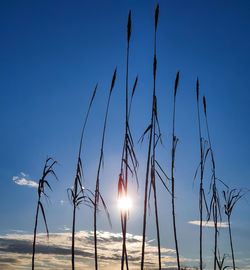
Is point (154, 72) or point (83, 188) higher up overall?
point (154, 72)

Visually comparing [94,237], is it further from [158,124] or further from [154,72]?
[154,72]

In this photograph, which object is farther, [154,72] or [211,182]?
[211,182]

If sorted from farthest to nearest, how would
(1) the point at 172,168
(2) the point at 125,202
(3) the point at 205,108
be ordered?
(3) the point at 205,108 → (1) the point at 172,168 → (2) the point at 125,202

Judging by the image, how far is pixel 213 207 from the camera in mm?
4711

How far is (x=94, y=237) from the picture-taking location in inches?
157

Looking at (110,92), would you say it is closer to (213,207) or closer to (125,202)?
(125,202)

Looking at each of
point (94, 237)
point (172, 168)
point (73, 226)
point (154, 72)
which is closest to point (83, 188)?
point (73, 226)

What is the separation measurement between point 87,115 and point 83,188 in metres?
1.37

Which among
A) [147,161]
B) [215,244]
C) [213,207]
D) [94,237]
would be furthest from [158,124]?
[215,244]

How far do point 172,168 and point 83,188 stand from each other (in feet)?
5.64

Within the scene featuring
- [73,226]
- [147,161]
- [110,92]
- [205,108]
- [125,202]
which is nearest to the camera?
[147,161]

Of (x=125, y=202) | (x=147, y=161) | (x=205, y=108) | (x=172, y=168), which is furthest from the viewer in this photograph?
(x=205, y=108)

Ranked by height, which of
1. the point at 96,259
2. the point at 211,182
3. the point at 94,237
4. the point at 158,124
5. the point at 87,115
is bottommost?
the point at 96,259

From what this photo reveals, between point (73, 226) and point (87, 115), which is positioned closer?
point (87, 115)
